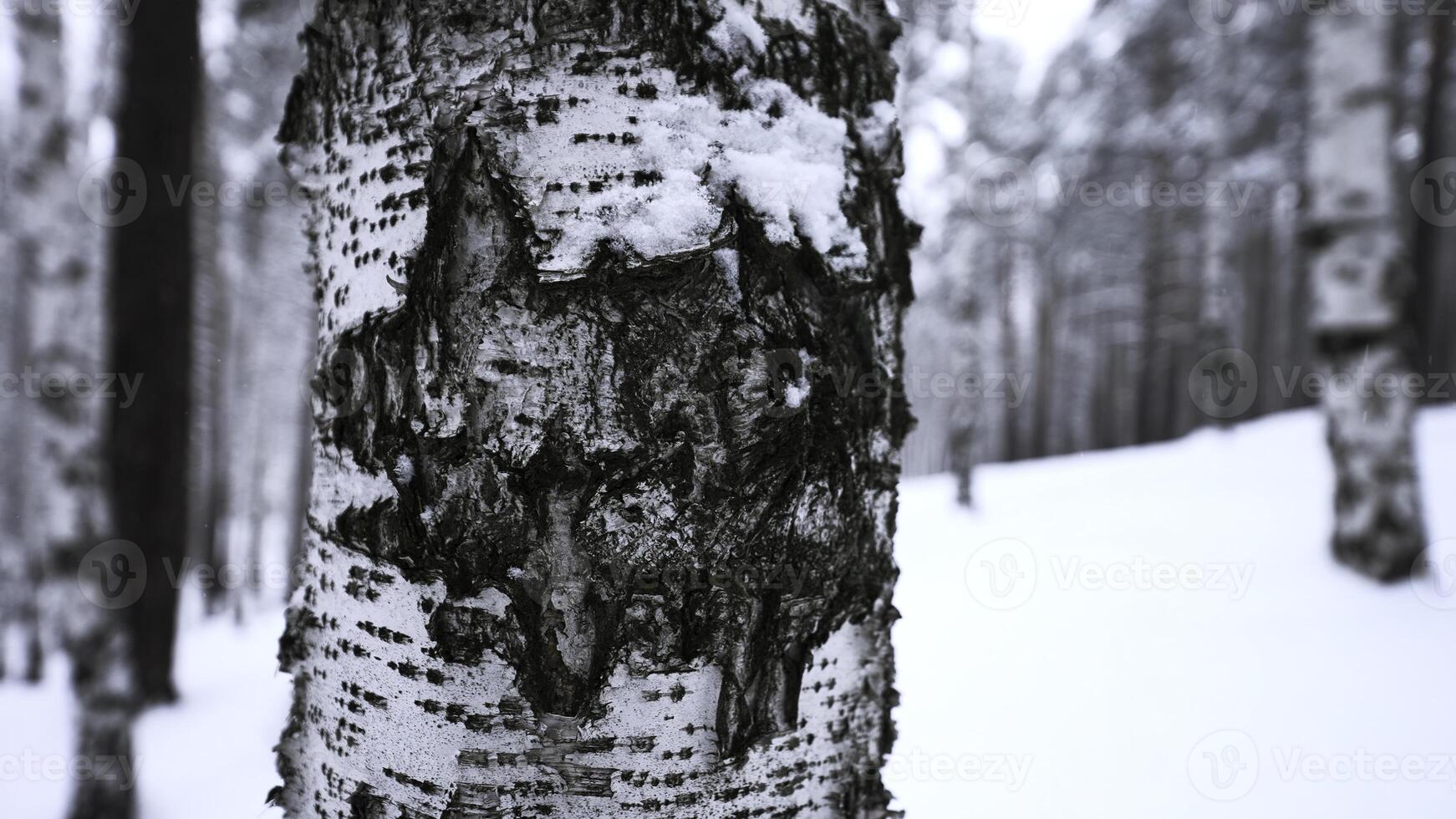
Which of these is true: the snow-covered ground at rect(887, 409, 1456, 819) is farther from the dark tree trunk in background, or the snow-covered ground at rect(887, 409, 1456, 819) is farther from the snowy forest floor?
the dark tree trunk in background

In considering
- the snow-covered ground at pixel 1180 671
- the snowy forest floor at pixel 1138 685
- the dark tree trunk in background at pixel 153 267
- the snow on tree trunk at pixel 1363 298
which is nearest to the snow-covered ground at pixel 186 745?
the snowy forest floor at pixel 1138 685

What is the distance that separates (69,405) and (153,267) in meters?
1.16

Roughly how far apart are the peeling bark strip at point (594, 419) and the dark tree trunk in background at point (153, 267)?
3807mm

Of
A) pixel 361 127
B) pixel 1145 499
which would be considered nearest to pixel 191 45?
pixel 361 127

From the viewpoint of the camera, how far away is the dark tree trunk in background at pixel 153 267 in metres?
3.45

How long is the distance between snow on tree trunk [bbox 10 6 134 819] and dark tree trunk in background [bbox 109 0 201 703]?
0.23 m

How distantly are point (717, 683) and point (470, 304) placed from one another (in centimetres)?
44

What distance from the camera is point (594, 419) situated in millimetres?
637

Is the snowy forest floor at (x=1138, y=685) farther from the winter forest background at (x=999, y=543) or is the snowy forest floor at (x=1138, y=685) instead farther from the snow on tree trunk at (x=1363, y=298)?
the snow on tree trunk at (x=1363, y=298)

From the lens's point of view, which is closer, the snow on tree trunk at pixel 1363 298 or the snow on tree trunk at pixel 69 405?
the snow on tree trunk at pixel 69 405

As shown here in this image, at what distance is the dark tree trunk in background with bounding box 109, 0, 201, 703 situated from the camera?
3445 mm

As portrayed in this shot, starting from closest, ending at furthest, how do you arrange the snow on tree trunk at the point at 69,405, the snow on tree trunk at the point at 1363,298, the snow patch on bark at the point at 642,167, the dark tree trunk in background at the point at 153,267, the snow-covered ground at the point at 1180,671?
the snow patch on bark at the point at 642,167 → the snow-covered ground at the point at 1180,671 → the snow on tree trunk at the point at 69,405 → the dark tree trunk in background at the point at 153,267 → the snow on tree trunk at the point at 1363,298

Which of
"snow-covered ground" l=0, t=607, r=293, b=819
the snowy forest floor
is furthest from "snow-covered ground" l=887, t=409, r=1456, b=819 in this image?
"snow-covered ground" l=0, t=607, r=293, b=819

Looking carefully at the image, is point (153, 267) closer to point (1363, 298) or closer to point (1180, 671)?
point (1180, 671)
